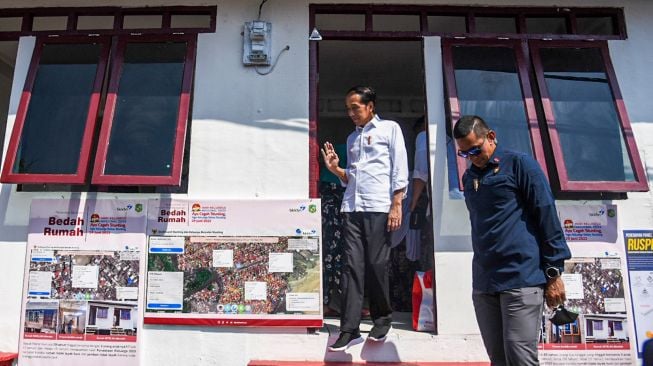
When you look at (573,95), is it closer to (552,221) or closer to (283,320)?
(552,221)

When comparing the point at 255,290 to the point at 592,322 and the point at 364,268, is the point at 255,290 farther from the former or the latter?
the point at 592,322

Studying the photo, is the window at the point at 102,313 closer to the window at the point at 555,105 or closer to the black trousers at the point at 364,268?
the black trousers at the point at 364,268

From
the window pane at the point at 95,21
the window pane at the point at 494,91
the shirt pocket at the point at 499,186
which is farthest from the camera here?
the window pane at the point at 95,21

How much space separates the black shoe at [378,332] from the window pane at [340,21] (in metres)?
2.63

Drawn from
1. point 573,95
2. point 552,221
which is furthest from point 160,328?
point 573,95

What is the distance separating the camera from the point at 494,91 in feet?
13.4

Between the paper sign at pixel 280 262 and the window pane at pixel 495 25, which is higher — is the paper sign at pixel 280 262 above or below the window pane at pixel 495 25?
below

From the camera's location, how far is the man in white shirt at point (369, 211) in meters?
3.52

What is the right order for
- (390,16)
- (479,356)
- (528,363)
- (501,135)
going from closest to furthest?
(528,363) → (479,356) → (501,135) → (390,16)

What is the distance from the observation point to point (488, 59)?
4152 millimetres

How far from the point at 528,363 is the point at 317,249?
1739 millimetres

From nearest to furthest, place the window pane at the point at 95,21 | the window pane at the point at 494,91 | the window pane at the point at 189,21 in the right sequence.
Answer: the window pane at the point at 494,91
the window pane at the point at 189,21
the window pane at the point at 95,21

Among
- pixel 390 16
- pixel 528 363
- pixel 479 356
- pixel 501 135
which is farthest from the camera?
pixel 390 16

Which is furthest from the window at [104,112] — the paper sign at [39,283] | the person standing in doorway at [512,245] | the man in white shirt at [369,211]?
the person standing in doorway at [512,245]
